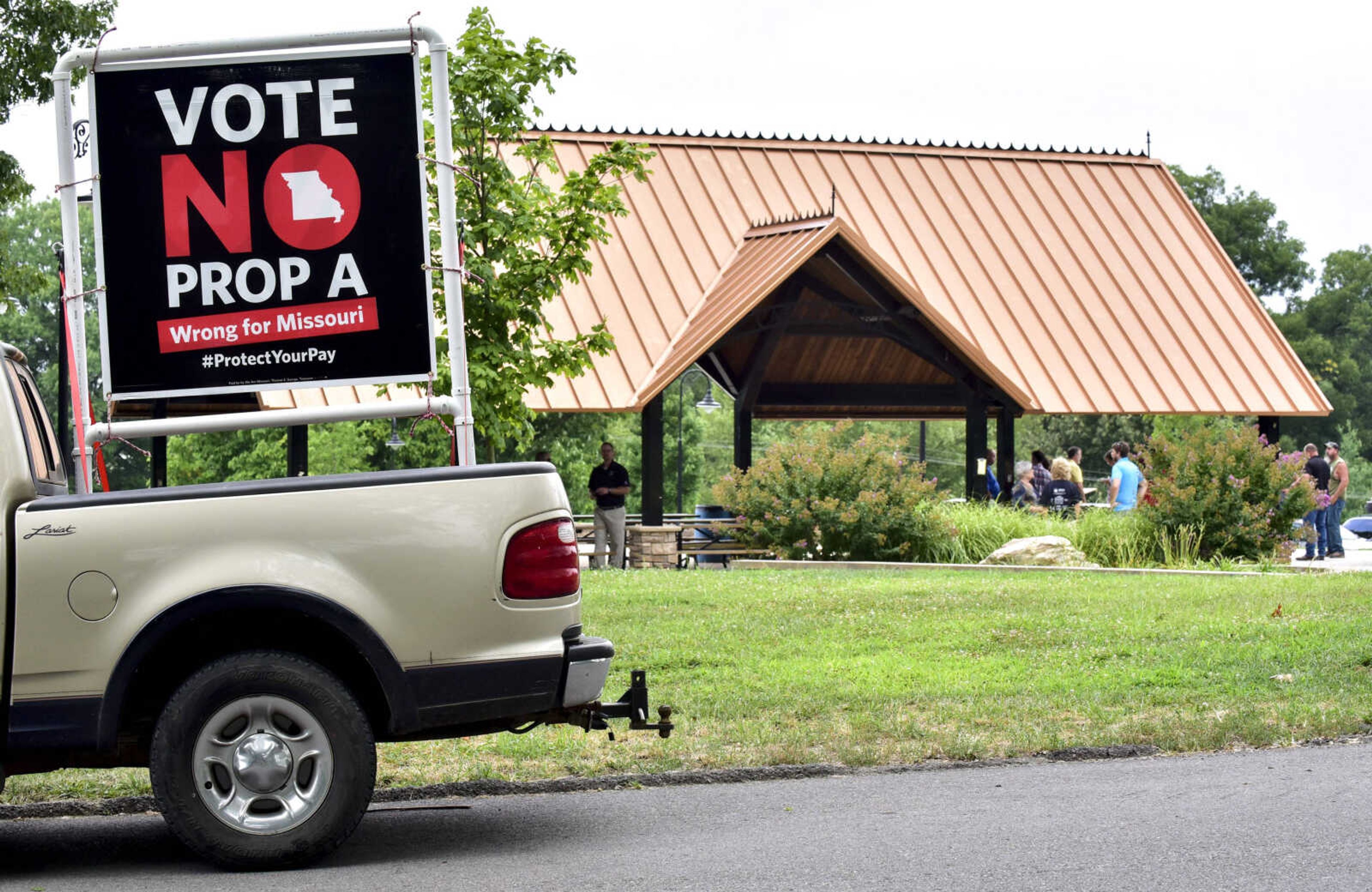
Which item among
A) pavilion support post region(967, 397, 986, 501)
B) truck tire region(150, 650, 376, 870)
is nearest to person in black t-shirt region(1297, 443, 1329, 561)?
pavilion support post region(967, 397, 986, 501)

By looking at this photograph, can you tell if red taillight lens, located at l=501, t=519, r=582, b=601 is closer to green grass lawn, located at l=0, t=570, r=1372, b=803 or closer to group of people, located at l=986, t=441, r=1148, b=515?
green grass lawn, located at l=0, t=570, r=1372, b=803

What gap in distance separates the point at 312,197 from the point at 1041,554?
43.3 ft

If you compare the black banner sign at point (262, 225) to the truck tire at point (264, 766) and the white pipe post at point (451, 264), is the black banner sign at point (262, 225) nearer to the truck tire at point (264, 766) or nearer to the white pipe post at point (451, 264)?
the white pipe post at point (451, 264)

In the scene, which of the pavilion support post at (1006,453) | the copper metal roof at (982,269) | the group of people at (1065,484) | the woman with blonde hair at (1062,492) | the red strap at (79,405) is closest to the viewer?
the red strap at (79,405)

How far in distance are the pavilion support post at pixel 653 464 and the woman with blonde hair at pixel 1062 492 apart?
17.8 ft

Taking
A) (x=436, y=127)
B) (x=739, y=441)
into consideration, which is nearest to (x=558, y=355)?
(x=436, y=127)

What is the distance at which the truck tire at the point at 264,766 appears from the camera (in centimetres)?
589

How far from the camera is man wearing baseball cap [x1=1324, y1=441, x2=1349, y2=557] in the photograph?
23.5 m

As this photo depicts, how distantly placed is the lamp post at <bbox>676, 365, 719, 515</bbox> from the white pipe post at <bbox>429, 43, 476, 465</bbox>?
49.8ft

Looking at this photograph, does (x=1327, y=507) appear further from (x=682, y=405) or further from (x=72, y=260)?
(x=682, y=405)

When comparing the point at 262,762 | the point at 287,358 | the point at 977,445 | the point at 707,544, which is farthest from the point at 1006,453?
the point at 262,762

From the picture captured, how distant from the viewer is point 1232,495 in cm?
1909

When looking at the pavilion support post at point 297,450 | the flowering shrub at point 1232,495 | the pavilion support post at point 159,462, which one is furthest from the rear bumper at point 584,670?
the pavilion support post at point 297,450

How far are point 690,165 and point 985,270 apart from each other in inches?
209
